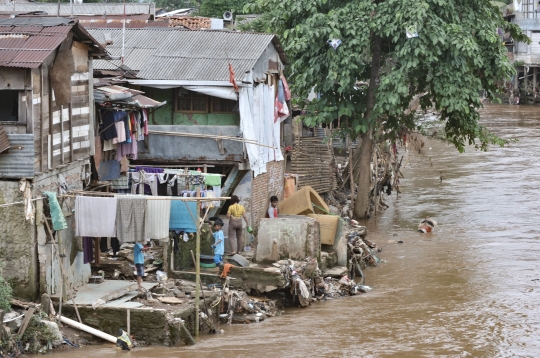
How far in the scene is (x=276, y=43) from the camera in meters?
20.3

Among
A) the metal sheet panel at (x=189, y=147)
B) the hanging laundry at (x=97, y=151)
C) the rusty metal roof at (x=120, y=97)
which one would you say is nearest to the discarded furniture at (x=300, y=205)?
the metal sheet panel at (x=189, y=147)

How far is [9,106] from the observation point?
531 inches

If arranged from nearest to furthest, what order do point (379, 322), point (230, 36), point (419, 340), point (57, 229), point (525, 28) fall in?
point (57, 229), point (419, 340), point (379, 322), point (230, 36), point (525, 28)

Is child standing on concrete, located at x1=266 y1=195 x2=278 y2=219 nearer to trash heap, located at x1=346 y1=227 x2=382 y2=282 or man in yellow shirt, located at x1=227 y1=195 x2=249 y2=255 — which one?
trash heap, located at x1=346 y1=227 x2=382 y2=282

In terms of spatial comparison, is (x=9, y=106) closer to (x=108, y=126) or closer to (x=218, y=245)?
(x=108, y=126)

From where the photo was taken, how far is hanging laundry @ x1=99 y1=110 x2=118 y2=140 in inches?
619

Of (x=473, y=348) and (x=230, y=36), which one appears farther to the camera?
(x=230, y=36)

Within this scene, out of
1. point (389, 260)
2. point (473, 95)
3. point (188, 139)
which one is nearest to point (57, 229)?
point (188, 139)

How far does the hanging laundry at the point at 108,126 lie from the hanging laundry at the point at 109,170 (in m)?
0.47

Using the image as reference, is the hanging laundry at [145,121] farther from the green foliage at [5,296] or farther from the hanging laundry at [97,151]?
the green foliage at [5,296]

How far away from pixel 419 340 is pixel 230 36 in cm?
837

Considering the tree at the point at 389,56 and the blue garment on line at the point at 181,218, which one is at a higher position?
the tree at the point at 389,56

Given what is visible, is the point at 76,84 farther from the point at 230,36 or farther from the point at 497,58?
the point at 497,58

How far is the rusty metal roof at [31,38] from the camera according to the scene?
42.3ft
